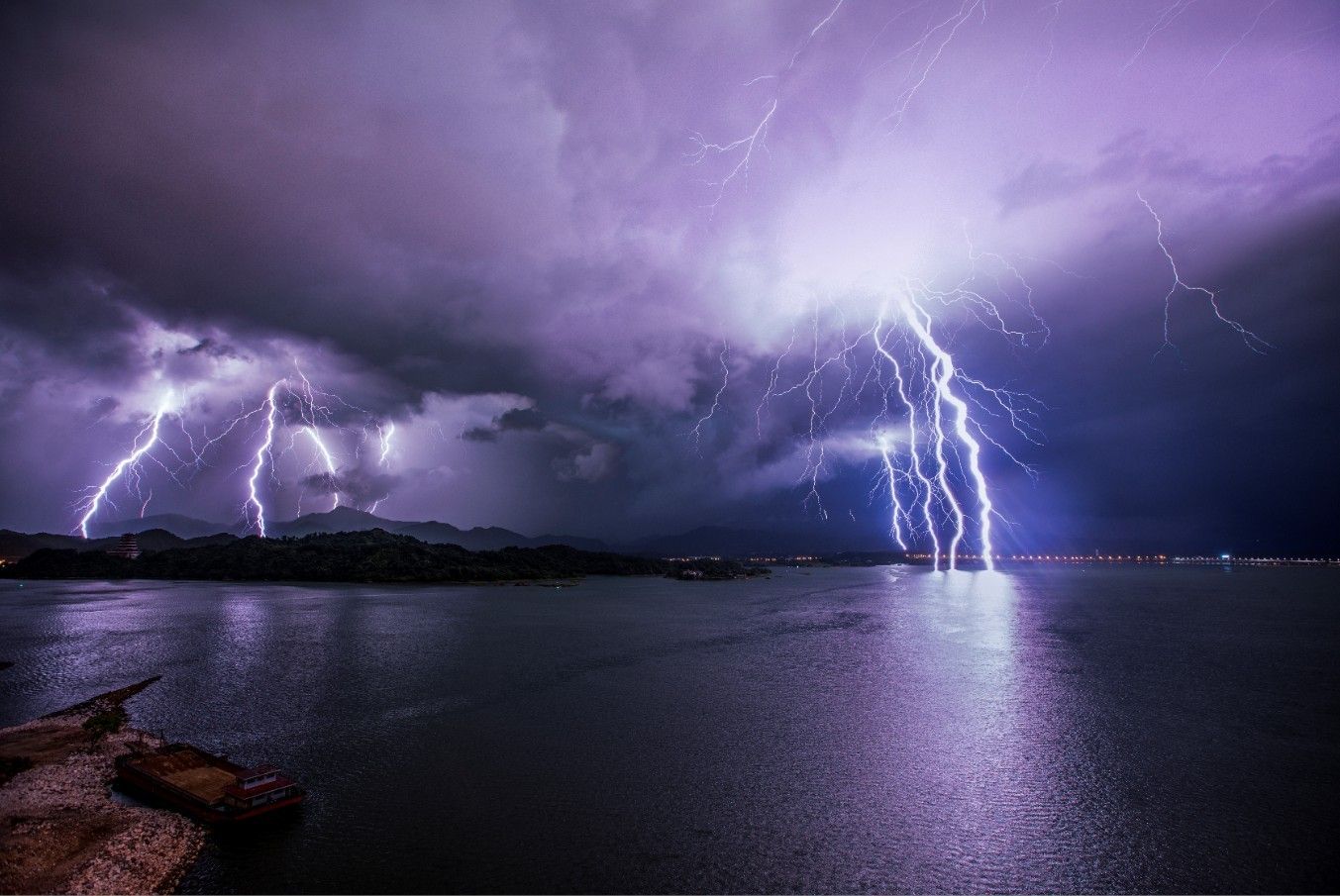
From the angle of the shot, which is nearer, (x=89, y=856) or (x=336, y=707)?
(x=89, y=856)

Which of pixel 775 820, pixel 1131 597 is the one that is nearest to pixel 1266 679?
pixel 775 820

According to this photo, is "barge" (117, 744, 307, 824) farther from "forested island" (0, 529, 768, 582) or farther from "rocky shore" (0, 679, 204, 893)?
"forested island" (0, 529, 768, 582)

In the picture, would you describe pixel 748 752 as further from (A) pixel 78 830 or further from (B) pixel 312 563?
(B) pixel 312 563

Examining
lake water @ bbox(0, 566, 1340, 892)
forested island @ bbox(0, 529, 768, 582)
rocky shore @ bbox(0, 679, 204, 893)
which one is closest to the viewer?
rocky shore @ bbox(0, 679, 204, 893)

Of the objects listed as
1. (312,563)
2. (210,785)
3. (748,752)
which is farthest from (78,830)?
(312,563)

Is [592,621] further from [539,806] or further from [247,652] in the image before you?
[539,806]

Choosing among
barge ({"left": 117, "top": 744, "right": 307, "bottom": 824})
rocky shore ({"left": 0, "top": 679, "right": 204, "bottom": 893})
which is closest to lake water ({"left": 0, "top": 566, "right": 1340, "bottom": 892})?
barge ({"left": 117, "top": 744, "right": 307, "bottom": 824})
